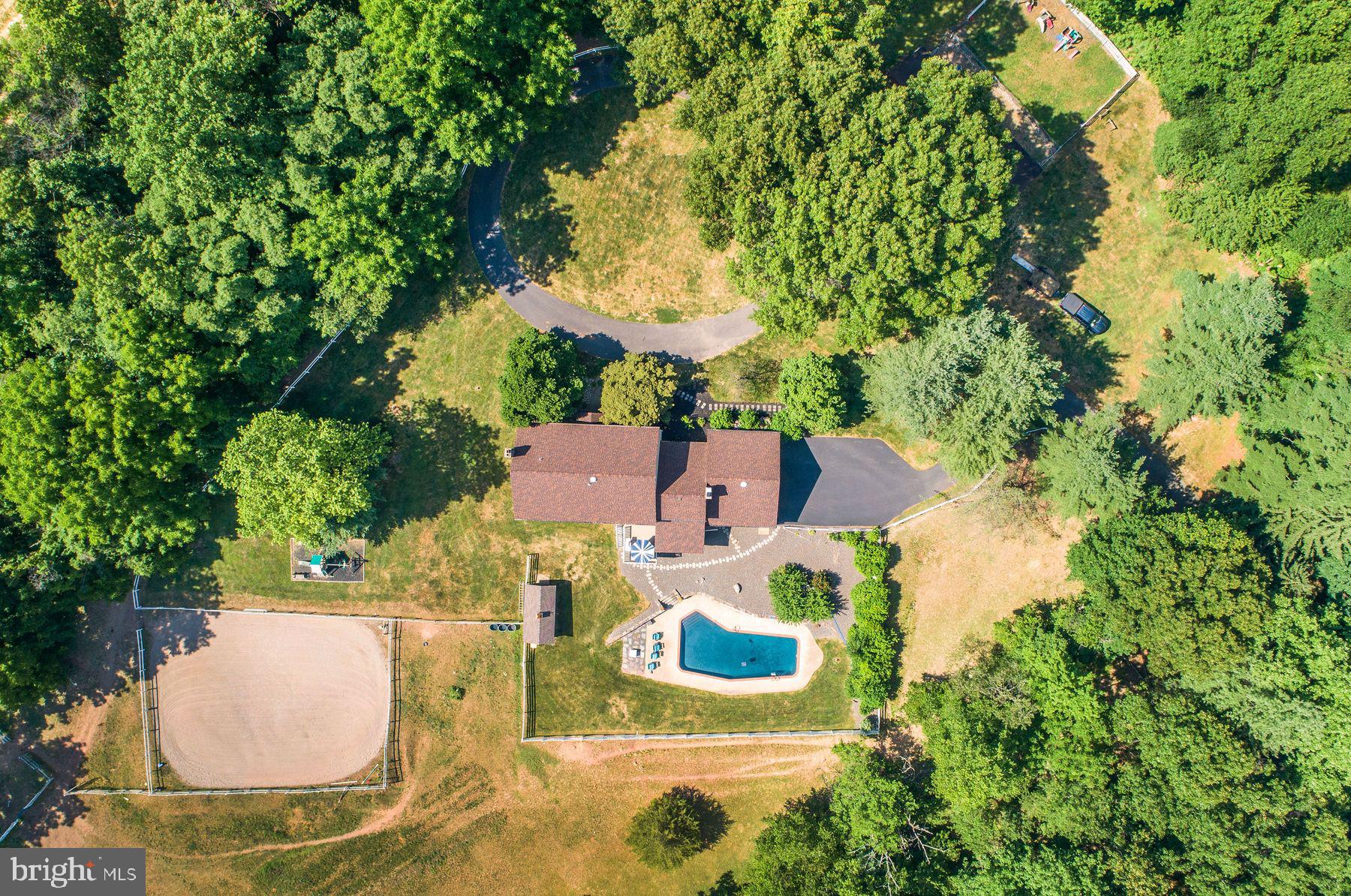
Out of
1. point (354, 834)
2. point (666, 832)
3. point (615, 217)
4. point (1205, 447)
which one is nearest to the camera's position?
point (666, 832)

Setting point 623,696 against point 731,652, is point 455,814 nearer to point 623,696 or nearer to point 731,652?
point 623,696

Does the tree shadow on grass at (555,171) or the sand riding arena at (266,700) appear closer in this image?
the tree shadow on grass at (555,171)

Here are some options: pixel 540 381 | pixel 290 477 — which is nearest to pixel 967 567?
pixel 540 381

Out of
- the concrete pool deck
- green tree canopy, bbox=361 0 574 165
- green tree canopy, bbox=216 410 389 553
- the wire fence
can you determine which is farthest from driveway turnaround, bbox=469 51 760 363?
the wire fence

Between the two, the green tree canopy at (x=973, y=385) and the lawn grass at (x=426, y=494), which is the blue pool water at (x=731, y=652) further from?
the green tree canopy at (x=973, y=385)

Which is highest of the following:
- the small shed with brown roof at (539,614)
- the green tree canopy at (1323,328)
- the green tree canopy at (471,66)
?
the green tree canopy at (471,66)

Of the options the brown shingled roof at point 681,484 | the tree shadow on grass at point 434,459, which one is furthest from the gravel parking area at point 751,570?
the tree shadow on grass at point 434,459
